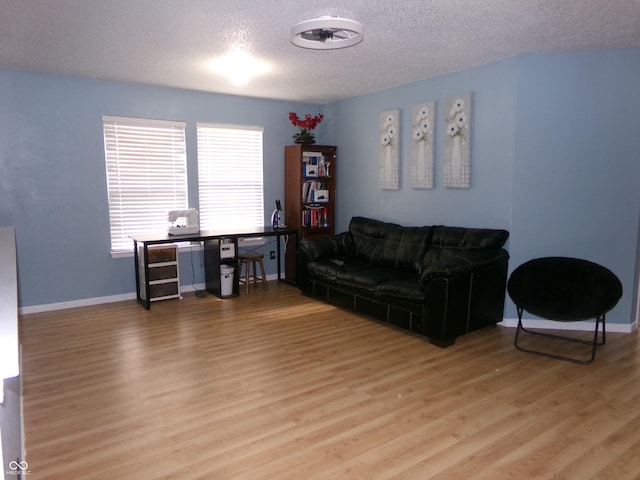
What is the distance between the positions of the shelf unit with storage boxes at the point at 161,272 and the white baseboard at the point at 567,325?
3.48m

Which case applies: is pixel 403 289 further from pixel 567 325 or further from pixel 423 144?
pixel 423 144

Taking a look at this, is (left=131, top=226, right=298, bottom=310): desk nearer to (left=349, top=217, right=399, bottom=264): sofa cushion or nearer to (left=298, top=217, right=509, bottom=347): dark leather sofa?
(left=298, top=217, right=509, bottom=347): dark leather sofa

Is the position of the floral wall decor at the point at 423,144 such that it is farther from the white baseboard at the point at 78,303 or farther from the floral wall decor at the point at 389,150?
the white baseboard at the point at 78,303

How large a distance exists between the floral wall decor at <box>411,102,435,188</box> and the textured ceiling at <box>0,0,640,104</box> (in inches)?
14.9

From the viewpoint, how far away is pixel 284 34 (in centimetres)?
331

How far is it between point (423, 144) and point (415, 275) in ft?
4.78

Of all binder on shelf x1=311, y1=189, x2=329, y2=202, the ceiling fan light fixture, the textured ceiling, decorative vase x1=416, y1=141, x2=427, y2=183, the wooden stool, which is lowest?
the wooden stool

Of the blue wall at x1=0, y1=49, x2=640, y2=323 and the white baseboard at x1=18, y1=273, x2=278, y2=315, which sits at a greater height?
the blue wall at x1=0, y1=49, x2=640, y2=323

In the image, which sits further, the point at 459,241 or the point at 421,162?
the point at 421,162

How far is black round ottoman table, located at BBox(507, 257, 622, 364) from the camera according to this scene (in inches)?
134

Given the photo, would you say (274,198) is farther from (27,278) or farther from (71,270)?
(27,278)

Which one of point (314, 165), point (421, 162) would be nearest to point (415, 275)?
point (421, 162)

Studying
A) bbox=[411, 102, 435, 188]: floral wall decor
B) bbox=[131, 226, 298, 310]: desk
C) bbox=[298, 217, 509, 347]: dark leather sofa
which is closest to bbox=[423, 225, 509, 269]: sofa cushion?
bbox=[298, 217, 509, 347]: dark leather sofa

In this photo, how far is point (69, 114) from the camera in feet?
15.1
